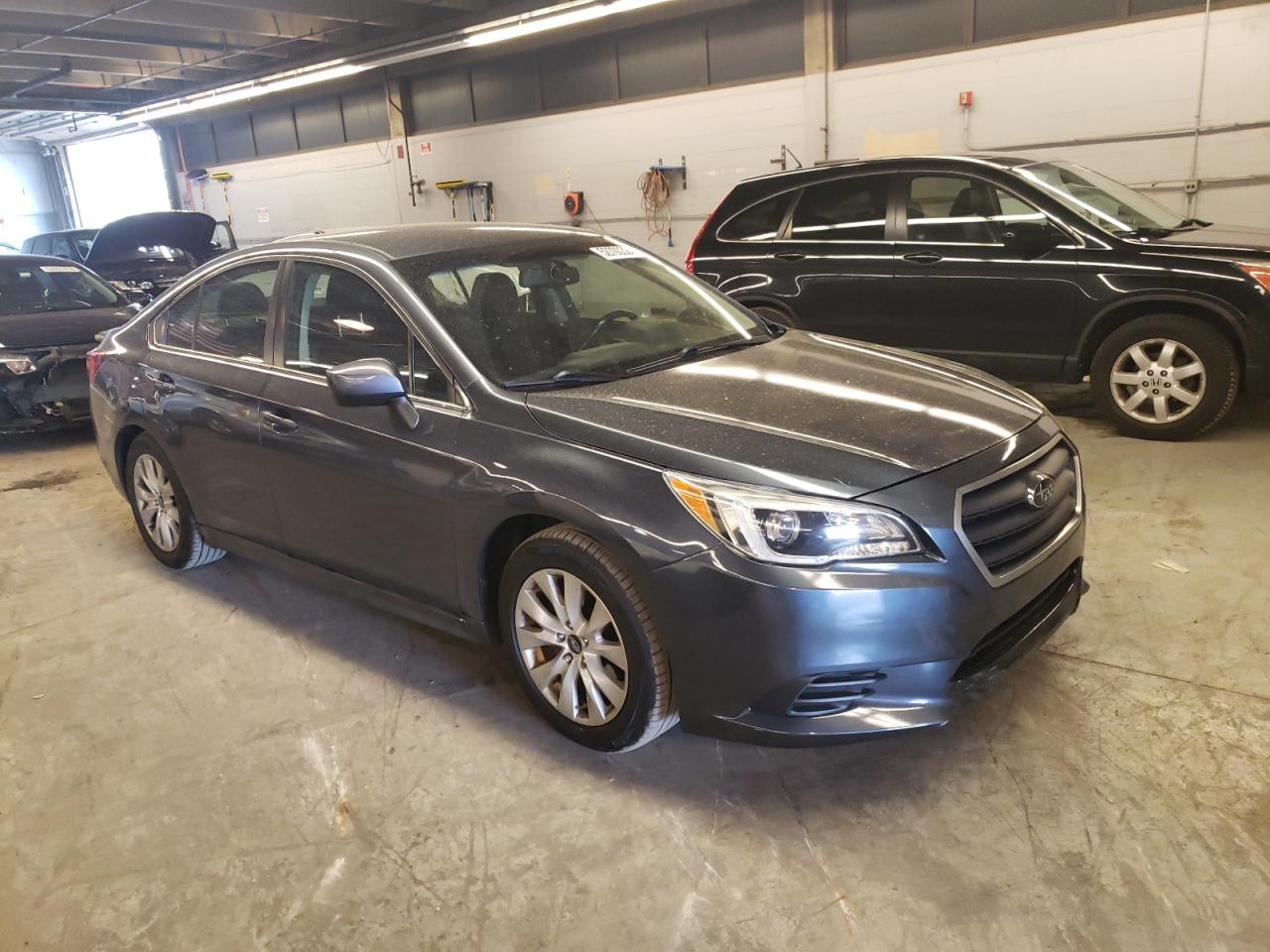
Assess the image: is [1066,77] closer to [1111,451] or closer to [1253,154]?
[1253,154]

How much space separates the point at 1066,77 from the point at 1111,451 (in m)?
4.70

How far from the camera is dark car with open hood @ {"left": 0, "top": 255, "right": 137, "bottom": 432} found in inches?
239

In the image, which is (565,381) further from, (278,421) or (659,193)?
(659,193)

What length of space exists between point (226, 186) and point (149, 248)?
8.13m

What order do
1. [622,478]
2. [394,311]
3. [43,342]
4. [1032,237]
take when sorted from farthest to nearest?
1. [43,342]
2. [1032,237]
3. [394,311]
4. [622,478]

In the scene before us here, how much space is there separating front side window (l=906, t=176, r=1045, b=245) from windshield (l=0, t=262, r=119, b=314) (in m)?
6.17

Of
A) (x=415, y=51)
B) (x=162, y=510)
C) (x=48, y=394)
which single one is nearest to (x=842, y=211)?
(x=162, y=510)

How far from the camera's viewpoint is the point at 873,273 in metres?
5.90

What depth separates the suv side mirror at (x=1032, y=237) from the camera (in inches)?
208

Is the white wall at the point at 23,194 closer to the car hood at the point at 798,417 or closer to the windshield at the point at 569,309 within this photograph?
the windshield at the point at 569,309

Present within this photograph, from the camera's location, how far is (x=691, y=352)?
118 inches

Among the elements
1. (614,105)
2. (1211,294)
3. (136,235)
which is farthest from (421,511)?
(614,105)

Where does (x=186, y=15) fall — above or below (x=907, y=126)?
above

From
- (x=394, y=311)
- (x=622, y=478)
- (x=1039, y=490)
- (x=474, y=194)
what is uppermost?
(x=474, y=194)
